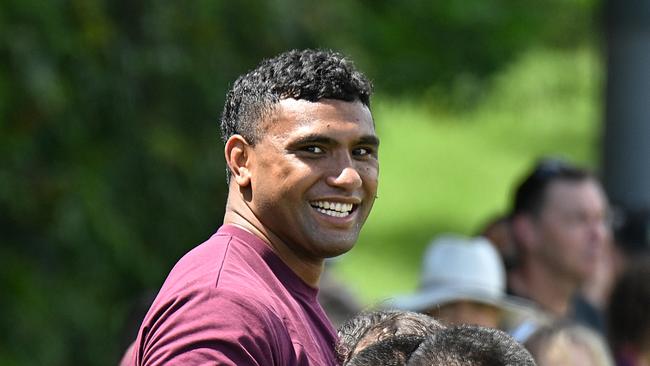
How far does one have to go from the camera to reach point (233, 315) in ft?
8.39

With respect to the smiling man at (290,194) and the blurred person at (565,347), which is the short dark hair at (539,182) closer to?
the blurred person at (565,347)

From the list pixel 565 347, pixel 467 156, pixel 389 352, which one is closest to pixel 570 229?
pixel 565 347

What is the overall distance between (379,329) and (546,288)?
12.2ft

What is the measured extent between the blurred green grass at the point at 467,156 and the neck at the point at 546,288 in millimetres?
5933

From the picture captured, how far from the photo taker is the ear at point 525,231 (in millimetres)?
6422

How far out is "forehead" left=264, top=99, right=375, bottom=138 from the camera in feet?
9.14

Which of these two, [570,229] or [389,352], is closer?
[389,352]

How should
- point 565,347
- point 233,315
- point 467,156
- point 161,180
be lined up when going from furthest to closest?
point 467,156 → point 161,180 → point 565,347 → point 233,315

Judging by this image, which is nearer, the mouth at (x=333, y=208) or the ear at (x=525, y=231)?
the mouth at (x=333, y=208)

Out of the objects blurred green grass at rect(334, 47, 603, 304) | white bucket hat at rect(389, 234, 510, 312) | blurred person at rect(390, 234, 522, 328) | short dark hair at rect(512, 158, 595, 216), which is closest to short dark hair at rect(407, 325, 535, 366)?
blurred person at rect(390, 234, 522, 328)

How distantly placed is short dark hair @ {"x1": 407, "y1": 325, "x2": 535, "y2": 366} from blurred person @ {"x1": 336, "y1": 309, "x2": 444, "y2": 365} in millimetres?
148

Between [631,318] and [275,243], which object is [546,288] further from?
[275,243]

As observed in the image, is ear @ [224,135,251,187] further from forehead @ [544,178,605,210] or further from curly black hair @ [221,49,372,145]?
forehead @ [544,178,605,210]

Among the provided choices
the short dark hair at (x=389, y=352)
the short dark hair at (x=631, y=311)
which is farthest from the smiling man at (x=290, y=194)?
the short dark hair at (x=631, y=311)
